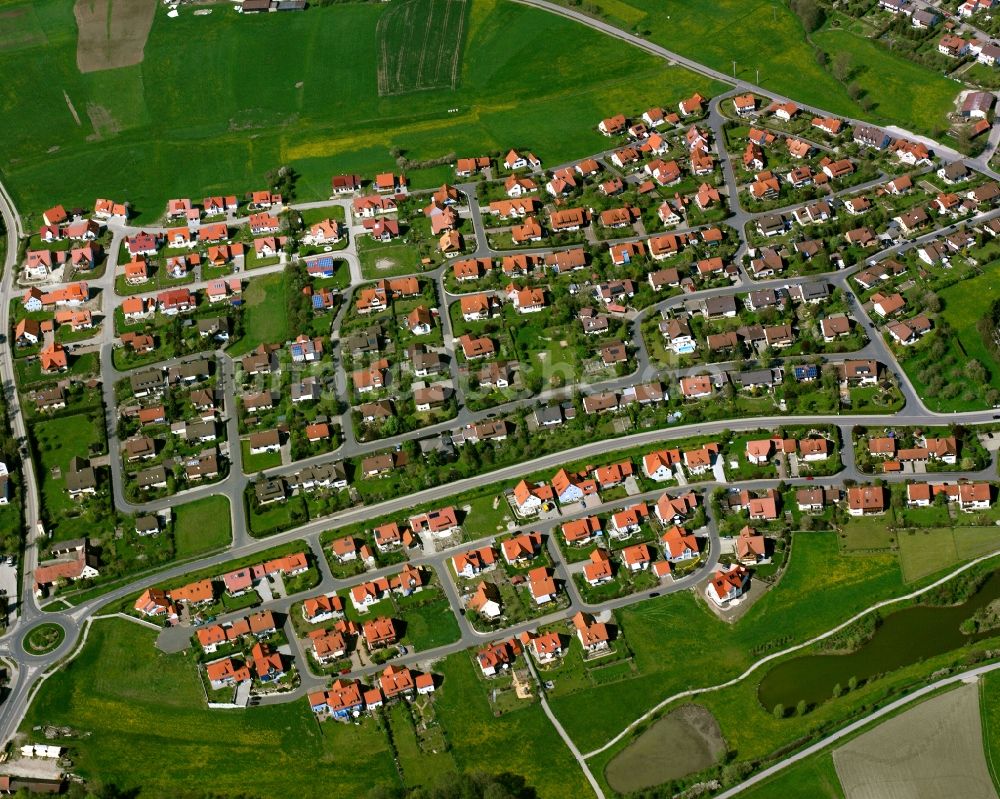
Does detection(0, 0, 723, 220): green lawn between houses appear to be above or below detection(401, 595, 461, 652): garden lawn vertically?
above

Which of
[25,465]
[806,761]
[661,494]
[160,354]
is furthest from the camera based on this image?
[160,354]

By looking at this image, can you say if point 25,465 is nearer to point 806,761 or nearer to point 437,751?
point 437,751

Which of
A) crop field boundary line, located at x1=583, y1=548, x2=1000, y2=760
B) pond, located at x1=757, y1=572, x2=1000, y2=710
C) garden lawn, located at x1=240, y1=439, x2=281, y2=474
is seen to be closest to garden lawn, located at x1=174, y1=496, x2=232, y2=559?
garden lawn, located at x1=240, y1=439, x2=281, y2=474

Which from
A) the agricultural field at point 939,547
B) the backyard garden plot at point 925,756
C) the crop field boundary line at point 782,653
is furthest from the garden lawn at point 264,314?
the backyard garden plot at point 925,756

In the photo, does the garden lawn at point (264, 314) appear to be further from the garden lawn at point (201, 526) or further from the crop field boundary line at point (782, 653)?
the crop field boundary line at point (782, 653)

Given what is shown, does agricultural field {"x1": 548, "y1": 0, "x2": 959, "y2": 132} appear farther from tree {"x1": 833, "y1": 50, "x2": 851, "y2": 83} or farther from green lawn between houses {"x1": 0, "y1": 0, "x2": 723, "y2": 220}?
green lawn between houses {"x1": 0, "y1": 0, "x2": 723, "y2": 220}

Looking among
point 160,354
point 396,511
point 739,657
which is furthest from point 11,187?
point 739,657
